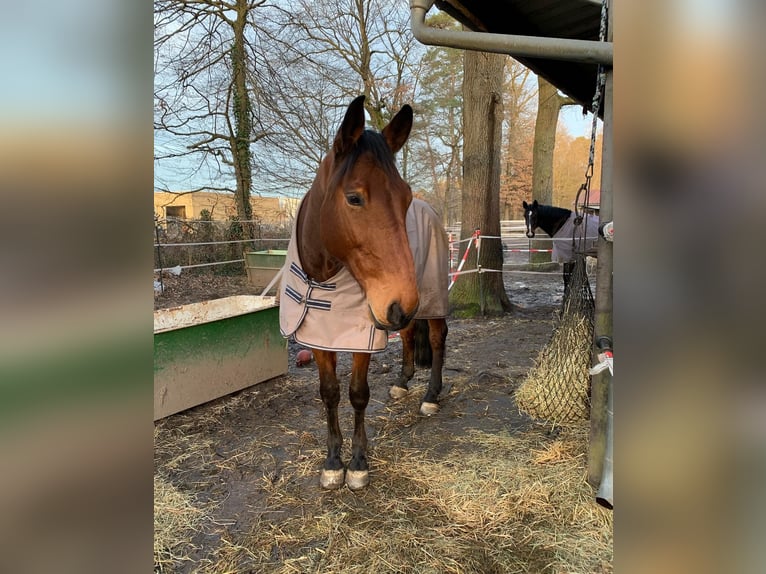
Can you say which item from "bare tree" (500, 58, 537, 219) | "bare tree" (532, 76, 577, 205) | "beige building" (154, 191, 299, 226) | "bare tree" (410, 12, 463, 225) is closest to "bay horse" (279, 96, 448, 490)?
"beige building" (154, 191, 299, 226)

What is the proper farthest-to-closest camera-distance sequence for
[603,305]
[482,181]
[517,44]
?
[482,181], [603,305], [517,44]

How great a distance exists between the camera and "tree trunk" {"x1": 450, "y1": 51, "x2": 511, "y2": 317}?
665 cm

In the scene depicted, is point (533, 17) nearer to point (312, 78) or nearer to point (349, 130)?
point (349, 130)

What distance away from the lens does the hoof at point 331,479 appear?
7.32ft

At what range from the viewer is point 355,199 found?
1705 millimetres

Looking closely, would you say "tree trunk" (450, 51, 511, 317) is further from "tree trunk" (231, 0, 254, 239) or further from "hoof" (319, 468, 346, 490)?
"tree trunk" (231, 0, 254, 239)

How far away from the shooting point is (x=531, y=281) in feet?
34.7

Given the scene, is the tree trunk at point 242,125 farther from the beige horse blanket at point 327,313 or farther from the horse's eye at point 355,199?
the horse's eye at point 355,199

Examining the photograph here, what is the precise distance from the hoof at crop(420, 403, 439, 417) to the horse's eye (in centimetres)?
199

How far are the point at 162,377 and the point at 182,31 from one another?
9.13m

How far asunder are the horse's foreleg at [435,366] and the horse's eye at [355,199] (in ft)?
6.54

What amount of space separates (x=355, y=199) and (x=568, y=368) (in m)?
1.83

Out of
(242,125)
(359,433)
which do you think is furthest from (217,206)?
(359,433)
